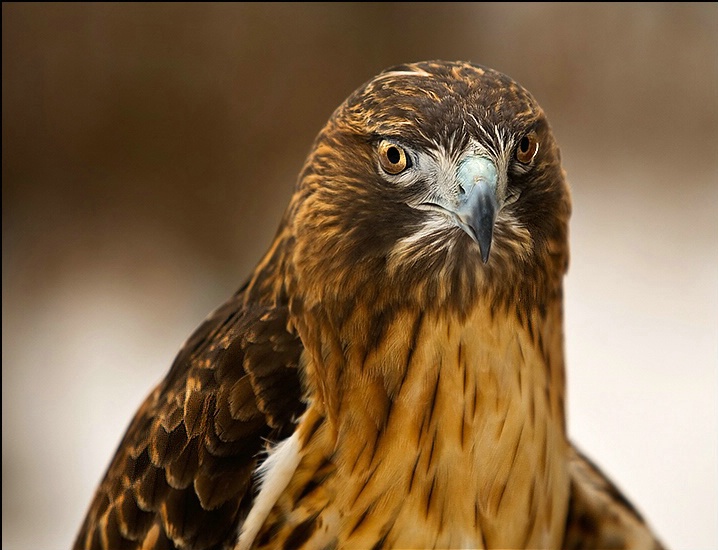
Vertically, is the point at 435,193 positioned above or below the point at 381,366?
above

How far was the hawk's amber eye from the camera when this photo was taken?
1277 millimetres

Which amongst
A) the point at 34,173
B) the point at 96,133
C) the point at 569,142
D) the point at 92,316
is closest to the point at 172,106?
the point at 96,133

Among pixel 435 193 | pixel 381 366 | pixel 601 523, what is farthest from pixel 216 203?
pixel 435 193

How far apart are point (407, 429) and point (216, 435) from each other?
11.4 inches

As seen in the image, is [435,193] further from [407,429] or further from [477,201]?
[407,429]

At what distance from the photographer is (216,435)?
55.6 inches

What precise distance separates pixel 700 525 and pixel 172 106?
305 cm

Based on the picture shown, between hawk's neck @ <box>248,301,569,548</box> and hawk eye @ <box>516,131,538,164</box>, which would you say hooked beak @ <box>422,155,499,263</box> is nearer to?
hawk eye @ <box>516,131,538,164</box>

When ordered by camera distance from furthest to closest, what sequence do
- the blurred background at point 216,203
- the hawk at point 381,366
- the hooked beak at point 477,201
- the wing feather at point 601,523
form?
the blurred background at point 216,203
the wing feather at point 601,523
the hawk at point 381,366
the hooked beak at point 477,201

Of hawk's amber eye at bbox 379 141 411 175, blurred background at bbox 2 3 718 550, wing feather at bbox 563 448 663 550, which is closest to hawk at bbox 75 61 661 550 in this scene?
hawk's amber eye at bbox 379 141 411 175

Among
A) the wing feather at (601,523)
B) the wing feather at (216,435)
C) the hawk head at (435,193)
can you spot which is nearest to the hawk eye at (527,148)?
the hawk head at (435,193)

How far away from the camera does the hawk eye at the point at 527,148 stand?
1289 millimetres

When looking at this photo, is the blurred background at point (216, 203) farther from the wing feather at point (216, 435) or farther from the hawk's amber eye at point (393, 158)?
the hawk's amber eye at point (393, 158)

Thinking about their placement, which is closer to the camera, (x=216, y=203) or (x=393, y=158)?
(x=393, y=158)
